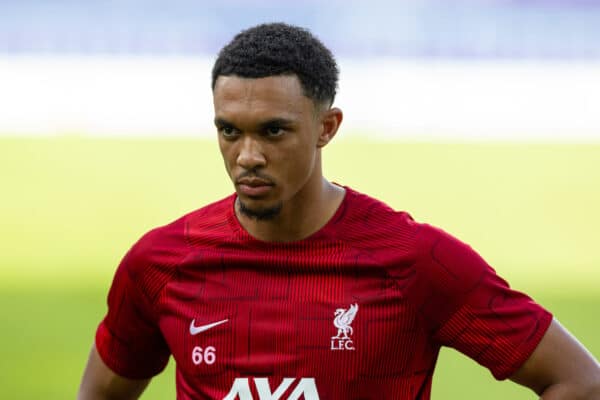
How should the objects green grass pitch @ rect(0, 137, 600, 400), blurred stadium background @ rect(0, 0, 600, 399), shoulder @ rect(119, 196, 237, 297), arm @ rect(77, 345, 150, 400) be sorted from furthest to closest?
1. blurred stadium background @ rect(0, 0, 600, 399)
2. green grass pitch @ rect(0, 137, 600, 400)
3. arm @ rect(77, 345, 150, 400)
4. shoulder @ rect(119, 196, 237, 297)

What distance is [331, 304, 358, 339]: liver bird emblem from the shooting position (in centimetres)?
295

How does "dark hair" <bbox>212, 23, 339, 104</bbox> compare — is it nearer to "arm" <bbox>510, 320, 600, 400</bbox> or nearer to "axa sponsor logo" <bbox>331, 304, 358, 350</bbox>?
"axa sponsor logo" <bbox>331, 304, 358, 350</bbox>

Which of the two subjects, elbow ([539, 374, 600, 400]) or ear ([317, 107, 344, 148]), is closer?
elbow ([539, 374, 600, 400])

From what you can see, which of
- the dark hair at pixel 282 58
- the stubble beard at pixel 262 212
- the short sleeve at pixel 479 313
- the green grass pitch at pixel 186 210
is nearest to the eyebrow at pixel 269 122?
the dark hair at pixel 282 58

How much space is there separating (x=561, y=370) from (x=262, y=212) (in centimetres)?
84

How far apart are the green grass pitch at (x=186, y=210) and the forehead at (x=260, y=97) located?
11.7ft

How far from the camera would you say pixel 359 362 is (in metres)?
2.93

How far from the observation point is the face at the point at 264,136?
2.89 m

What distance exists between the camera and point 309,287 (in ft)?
9.93

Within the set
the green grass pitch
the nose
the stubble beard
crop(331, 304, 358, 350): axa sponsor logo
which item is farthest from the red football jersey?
the green grass pitch

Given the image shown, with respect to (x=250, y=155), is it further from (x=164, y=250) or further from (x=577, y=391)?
(x=577, y=391)

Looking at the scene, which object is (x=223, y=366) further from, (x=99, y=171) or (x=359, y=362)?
(x=99, y=171)

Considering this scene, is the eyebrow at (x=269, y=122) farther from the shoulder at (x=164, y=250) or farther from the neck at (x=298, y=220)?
the shoulder at (x=164, y=250)

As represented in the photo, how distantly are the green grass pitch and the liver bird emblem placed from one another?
332cm
